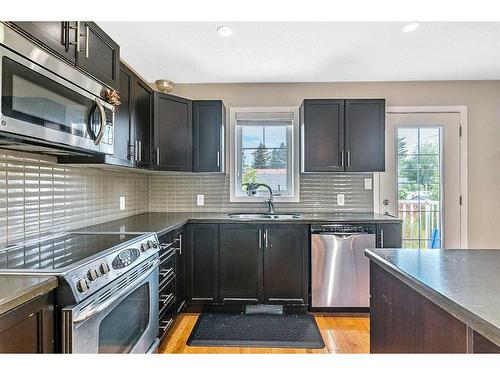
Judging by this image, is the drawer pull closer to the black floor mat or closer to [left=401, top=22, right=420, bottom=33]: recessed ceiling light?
the black floor mat

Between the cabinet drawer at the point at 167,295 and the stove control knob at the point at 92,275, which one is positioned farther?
the cabinet drawer at the point at 167,295

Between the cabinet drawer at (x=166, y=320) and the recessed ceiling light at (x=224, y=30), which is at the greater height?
the recessed ceiling light at (x=224, y=30)

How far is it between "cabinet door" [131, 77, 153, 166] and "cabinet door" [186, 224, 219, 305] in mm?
757

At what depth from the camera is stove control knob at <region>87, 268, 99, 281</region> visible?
121 centimetres

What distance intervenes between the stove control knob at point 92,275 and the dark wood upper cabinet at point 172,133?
1595 millimetres

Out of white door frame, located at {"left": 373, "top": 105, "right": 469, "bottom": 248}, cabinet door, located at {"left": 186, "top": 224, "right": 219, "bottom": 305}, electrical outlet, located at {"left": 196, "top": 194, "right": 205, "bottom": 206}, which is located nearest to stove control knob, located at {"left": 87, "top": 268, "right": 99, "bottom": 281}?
cabinet door, located at {"left": 186, "top": 224, "right": 219, "bottom": 305}

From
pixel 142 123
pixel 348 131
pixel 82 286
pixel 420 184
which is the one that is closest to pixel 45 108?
pixel 82 286

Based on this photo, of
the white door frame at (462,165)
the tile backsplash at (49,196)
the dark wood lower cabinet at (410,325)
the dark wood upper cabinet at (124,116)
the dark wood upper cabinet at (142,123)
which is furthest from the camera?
the white door frame at (462,165)

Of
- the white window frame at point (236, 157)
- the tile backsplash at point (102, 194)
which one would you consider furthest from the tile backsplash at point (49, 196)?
the white window frame at point (236, 157)

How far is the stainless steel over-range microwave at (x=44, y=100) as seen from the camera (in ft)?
3.31

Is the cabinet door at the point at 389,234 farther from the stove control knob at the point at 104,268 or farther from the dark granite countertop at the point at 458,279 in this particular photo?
the stove control knob at the point at 104,268

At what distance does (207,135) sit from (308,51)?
1215mm
